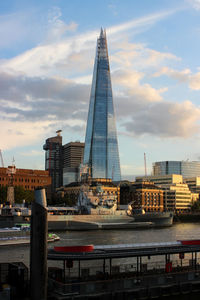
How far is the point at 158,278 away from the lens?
104ft

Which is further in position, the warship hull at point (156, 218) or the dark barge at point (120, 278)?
the warship hull at point (156, 218)

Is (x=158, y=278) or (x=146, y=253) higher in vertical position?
(x=146, y=253)

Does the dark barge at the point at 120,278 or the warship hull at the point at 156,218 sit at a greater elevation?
the dark barge at the point at 120,278

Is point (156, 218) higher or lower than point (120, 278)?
lower

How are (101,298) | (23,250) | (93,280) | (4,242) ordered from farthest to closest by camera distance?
(4,242)
(23,250)
(93,280)
(101,298)

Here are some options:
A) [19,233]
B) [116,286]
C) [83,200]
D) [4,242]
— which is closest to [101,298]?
[116,286]

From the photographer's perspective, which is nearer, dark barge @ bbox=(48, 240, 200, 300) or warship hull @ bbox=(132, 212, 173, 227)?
dark barge @ bbox=(48, 240, 200, 300)

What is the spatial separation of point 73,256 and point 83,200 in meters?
102

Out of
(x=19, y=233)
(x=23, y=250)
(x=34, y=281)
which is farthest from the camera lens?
(x=19, y=233)

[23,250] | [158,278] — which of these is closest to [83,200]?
[23,250]

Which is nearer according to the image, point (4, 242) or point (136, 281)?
point (136, 281)

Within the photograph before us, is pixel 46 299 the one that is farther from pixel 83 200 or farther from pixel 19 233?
pixel 83 200

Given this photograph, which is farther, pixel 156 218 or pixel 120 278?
pixel 156 218

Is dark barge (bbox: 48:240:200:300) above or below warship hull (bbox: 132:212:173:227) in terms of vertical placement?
above
